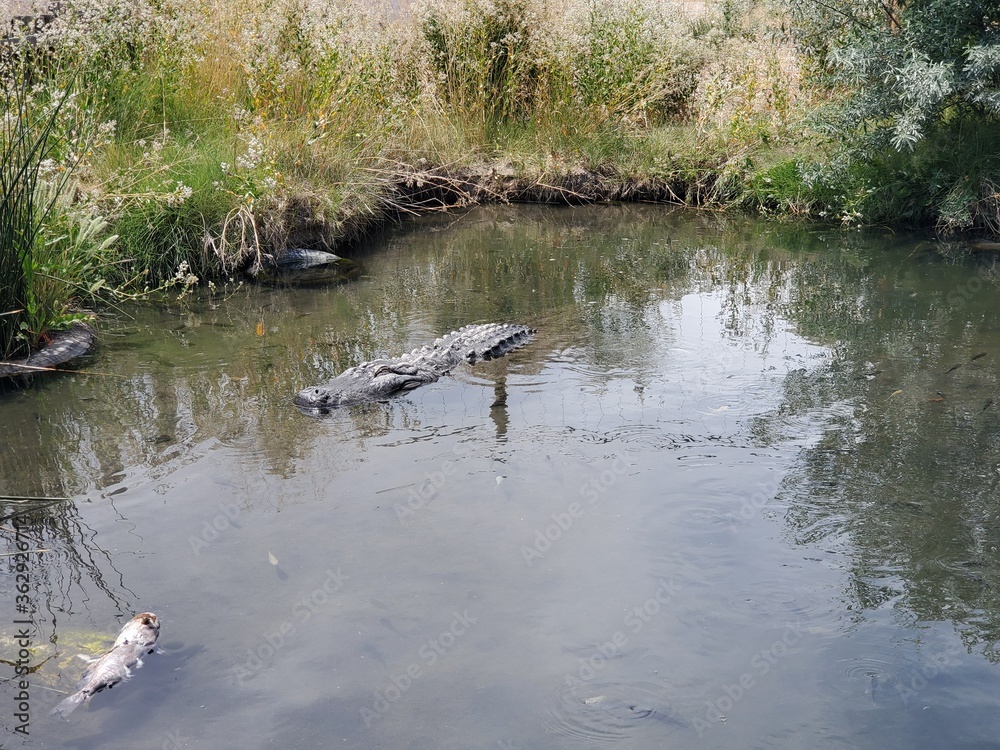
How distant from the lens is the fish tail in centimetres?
A: 255

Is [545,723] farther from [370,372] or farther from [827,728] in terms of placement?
[370,372]

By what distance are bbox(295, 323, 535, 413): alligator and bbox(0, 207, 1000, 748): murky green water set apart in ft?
0.33

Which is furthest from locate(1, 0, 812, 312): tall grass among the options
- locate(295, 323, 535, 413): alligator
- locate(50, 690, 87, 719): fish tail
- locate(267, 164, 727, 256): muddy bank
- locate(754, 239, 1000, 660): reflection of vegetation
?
locate(754, 239, 1000, 660): reflection of vegetation

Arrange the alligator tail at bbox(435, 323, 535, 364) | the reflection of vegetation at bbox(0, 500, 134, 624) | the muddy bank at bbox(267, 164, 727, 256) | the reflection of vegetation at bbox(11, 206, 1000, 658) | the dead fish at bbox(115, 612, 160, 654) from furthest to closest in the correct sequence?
the muddy bank at bbox(267, 164, 727, 256), the alligator tail at bbox(435, 323, 535, 364), the reflection of vegetation at bbox(11, 206, 1000, 658), the reflection of vegetation at bbox(0, 500, 134, 624), the dead fish at bbox(115, 612, 160, 654)

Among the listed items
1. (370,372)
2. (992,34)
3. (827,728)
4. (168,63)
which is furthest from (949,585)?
(168,63)

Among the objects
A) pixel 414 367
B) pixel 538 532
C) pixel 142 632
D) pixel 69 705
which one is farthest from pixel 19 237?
pixel 538 532

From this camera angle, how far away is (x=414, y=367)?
506cm

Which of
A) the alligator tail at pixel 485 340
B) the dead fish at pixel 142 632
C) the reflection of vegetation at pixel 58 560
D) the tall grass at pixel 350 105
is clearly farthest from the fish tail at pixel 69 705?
the tall grass at pixel 350 105

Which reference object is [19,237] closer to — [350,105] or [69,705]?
[69,705]

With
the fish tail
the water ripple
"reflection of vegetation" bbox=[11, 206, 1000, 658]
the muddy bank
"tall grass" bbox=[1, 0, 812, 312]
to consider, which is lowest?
the water ripple

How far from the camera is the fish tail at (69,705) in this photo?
255cm

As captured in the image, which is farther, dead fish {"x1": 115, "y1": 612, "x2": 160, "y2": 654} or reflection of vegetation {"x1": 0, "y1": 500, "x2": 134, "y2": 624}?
reflection of vegetation {"x1": 0, "y1": 500, "x2": 134, "y2": 624}

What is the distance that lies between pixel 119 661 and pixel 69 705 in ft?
0.58

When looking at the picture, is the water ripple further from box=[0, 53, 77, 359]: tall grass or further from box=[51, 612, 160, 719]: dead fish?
box=[0, 53, 77, 359]: tall grass
